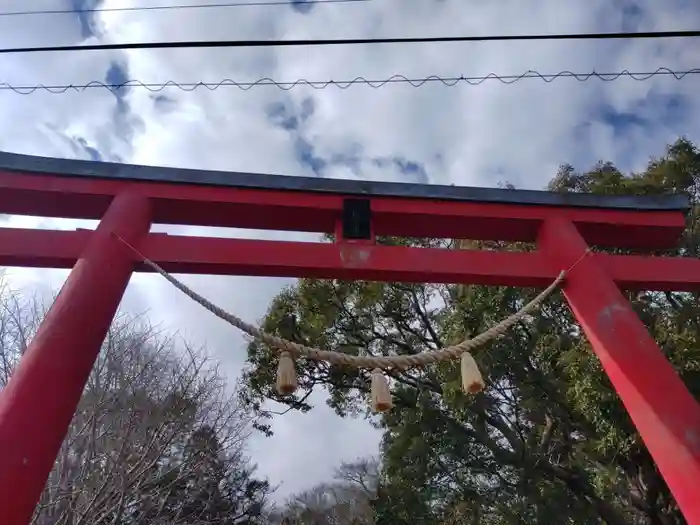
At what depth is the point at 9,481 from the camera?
2.18m

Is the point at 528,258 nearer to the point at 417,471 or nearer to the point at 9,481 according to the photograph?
the point at 9,481

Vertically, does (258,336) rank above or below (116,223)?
below

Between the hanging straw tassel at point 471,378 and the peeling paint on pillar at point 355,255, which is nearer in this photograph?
the hanging straw tassel at point 471,378

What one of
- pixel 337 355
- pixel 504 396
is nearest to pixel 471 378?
pixel 337 355

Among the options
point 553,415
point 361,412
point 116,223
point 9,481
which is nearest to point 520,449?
point 553,415

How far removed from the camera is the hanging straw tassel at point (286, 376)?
3033 millimetres

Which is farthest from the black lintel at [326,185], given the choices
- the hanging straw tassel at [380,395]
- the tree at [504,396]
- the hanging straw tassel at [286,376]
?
the tree at [504,396]

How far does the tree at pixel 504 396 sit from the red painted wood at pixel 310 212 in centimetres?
317

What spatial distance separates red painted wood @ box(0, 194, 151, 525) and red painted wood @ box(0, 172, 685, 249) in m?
0.34

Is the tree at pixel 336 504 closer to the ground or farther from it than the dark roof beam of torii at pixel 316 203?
farther from it

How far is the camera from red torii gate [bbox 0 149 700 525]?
9.20 feet

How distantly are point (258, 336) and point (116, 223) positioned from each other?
1.23 metres

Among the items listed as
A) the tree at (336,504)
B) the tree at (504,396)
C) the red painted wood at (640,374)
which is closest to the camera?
the red painted wood at (640,374)

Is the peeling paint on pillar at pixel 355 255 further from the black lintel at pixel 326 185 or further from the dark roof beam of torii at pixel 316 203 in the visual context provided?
the black lintel at pixel 326 185
